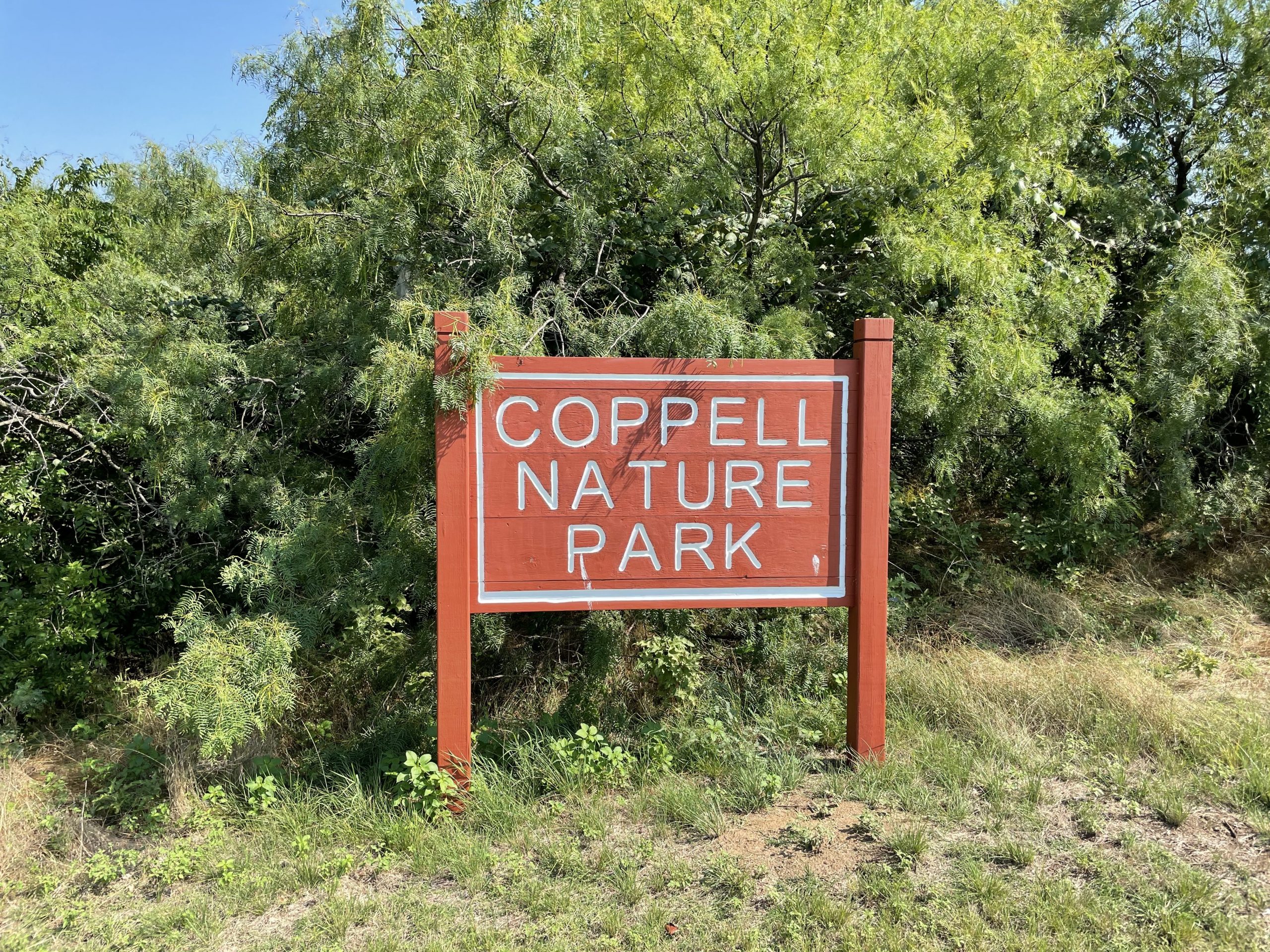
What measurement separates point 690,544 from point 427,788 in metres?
1.49

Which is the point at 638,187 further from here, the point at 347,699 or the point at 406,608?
the point at 347,699

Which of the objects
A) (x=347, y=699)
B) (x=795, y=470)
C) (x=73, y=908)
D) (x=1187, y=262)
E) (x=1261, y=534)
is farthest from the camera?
(x=1261, y=534)

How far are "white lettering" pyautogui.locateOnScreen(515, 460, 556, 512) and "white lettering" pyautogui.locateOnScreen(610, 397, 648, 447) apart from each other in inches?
11.3

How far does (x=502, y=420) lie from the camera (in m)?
3.51

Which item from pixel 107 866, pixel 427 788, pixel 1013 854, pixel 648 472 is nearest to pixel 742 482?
pixel 648 472

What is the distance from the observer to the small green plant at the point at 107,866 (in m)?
3.16

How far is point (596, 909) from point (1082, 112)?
589 centimetres

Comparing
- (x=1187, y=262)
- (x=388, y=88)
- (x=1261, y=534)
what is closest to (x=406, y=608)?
(x=388, y=88)

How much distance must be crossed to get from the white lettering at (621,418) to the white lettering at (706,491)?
10.1 inches

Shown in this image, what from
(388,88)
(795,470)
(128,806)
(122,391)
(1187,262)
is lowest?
(128,806)

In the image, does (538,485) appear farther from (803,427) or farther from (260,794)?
(260,794)

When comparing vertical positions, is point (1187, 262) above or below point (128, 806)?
above

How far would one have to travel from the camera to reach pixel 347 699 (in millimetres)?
4719

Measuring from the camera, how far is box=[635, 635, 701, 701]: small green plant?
4281 mm
